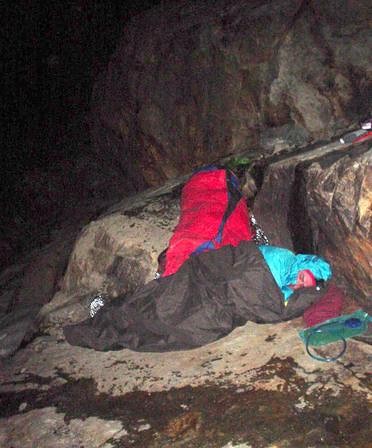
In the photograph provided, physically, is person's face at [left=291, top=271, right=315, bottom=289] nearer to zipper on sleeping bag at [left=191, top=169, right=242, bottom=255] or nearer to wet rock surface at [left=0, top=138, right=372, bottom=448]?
wet rock surface at [left=0, top=138, right=372, bottom=448]


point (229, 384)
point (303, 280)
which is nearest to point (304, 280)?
point (303, 280)

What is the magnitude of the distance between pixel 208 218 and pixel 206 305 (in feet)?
3.34

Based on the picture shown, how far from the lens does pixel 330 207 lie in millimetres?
3174

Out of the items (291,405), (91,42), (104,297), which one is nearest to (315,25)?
(104,297)

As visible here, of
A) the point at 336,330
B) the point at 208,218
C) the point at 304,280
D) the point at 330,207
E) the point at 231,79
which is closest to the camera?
the point at 336,330

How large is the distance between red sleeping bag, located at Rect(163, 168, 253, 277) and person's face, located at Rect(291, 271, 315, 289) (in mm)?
758

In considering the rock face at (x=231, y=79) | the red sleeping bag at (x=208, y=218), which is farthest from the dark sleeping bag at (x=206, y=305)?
the rock face at (x=231, y=79)

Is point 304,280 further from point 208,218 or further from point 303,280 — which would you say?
point 208,218

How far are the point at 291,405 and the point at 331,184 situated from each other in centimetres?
154

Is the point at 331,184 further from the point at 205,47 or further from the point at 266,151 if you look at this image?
the point at 205,47

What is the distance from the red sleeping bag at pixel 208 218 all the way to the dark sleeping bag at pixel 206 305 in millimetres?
314

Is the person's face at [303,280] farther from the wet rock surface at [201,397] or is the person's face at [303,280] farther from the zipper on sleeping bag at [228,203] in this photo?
the zipper on sleeping bag at [228,203]

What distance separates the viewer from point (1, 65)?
54.1 ft

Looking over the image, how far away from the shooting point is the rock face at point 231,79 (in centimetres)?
571
